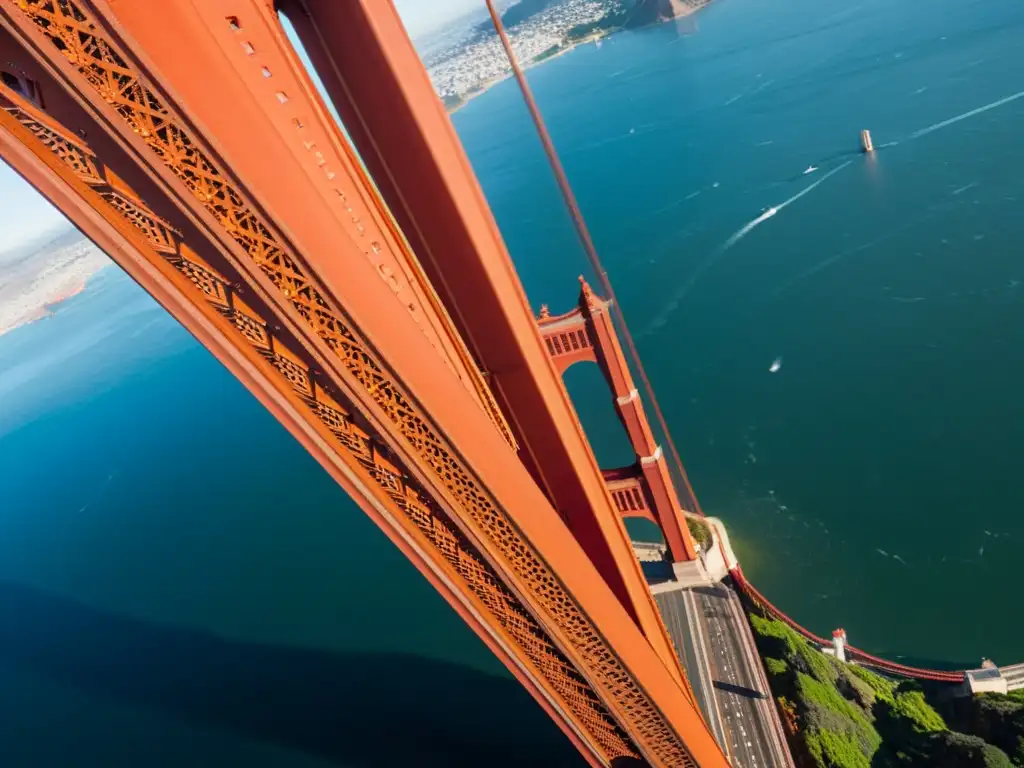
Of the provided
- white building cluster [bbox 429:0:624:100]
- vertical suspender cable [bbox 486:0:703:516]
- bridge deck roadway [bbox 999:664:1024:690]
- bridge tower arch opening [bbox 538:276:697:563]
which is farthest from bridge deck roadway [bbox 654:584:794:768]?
white building cluster [bbox 429:0:624:100]

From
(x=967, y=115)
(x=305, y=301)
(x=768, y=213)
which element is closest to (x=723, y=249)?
(x=768, y=213)

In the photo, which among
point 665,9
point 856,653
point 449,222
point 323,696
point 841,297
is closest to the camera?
point 449,222

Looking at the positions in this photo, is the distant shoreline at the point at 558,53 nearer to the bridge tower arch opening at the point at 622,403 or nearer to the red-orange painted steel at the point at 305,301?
the bridge tower arch opening at the point at 622,403

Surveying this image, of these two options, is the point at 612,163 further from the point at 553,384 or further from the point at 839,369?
A: the point at 553,384

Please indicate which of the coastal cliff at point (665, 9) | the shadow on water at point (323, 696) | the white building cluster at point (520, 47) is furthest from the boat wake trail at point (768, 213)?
the white building cluster at point (520, 47)

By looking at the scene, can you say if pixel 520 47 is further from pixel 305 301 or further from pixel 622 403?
pixel 305 301

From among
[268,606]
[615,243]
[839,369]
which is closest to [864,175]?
[615,243]
